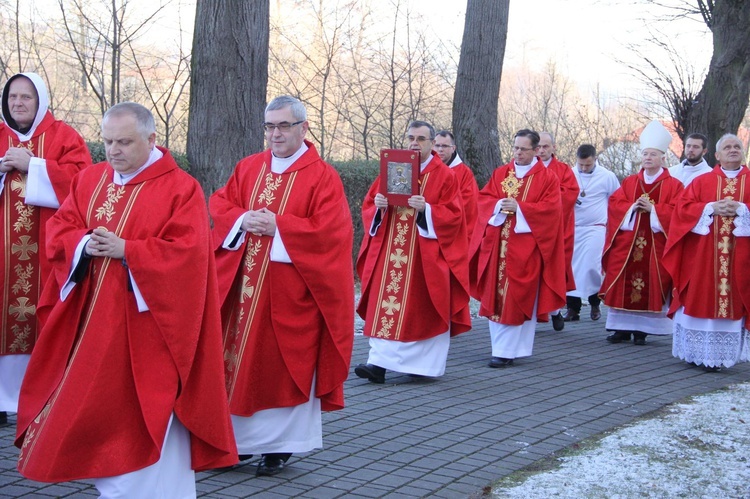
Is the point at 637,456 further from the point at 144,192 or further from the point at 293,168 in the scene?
the point at 144,192

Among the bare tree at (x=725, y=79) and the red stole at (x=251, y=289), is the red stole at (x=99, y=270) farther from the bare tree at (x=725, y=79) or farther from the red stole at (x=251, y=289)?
the bare tree at (x=725, y=79)

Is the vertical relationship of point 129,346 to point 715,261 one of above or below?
below

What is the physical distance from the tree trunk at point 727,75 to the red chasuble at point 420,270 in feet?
33.9

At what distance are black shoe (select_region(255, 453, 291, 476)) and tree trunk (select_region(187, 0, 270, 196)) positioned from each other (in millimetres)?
4171

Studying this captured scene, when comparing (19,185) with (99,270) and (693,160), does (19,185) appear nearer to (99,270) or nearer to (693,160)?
(99,270)

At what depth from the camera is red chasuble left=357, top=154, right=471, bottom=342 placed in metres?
8.23

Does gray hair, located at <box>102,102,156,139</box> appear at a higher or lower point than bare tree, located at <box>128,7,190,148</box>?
lower

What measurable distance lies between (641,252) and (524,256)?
2057mm

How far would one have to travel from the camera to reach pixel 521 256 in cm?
948

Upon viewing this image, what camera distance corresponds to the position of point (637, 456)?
6.36 m

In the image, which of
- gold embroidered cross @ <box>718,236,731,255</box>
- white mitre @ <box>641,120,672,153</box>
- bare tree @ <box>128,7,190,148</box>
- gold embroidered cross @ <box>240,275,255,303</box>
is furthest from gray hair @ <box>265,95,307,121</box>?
bare tree @ <box>128,7,190,148</box>

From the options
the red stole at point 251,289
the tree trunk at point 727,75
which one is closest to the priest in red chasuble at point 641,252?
the red stole at point 251,289

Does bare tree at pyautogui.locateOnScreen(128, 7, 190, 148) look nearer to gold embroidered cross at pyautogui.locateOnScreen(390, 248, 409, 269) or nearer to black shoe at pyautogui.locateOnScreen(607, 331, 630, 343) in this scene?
gold embroidered cross at pyautogui.locateOnScreen(390, 248, 409, 269)

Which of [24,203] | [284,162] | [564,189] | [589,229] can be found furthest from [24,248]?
[589,229]
